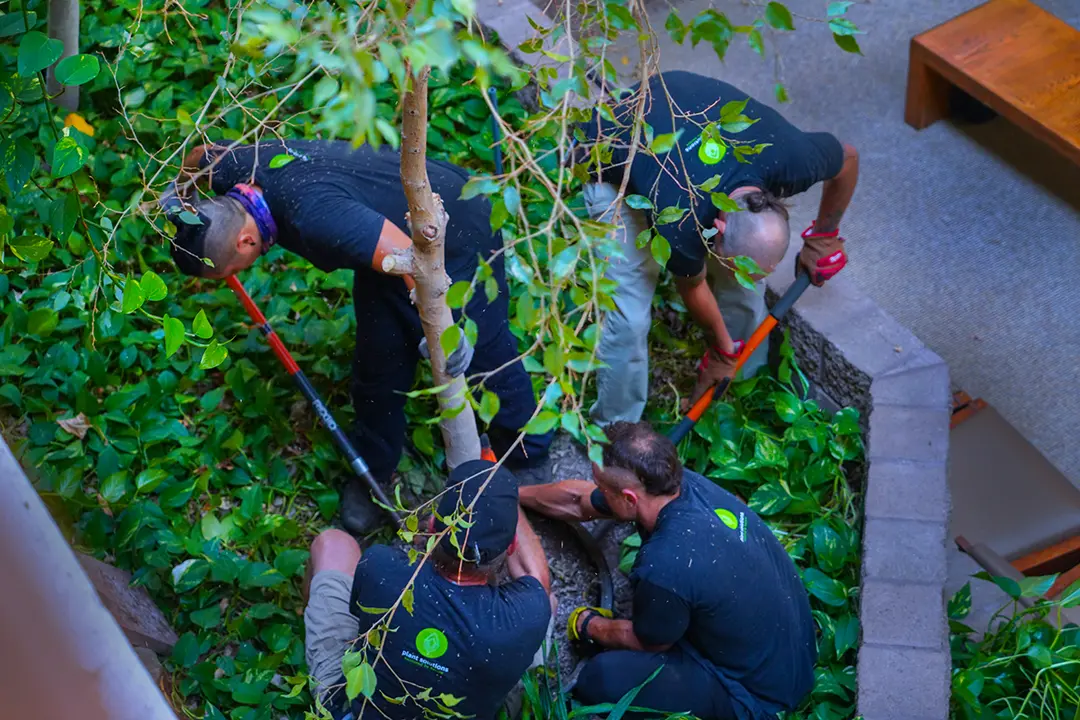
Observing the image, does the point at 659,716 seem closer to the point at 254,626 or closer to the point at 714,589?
the point at 714,589

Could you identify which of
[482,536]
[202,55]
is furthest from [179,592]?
[202,55]

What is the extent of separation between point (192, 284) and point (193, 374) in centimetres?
46

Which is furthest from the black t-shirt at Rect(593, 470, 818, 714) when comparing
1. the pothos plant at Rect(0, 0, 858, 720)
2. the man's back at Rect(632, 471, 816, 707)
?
the pothos plant at Rect(0, 0, 858, 720)

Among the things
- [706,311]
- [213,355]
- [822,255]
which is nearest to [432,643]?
[213,355]

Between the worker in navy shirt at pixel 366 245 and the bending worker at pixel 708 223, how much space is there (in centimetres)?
36

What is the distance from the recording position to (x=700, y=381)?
3564 mm

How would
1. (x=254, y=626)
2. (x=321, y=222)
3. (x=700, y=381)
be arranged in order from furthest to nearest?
(x=700, y=381) < (x=254, y=626) < (x=321, y=222)

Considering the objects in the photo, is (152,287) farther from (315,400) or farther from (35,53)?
(315,400)

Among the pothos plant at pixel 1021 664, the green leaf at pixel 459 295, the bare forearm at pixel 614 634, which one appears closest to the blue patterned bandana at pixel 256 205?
the bare forearm at pixel 614 634

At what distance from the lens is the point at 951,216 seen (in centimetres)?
442

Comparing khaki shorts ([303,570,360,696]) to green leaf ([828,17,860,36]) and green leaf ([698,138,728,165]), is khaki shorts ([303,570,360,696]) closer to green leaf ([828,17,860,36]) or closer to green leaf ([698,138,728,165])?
green leaf ([698,138,728,165])

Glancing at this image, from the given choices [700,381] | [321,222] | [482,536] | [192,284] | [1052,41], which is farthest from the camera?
[1052,41]

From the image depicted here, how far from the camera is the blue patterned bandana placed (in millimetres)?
2869

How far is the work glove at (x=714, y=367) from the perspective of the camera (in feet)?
11.4
